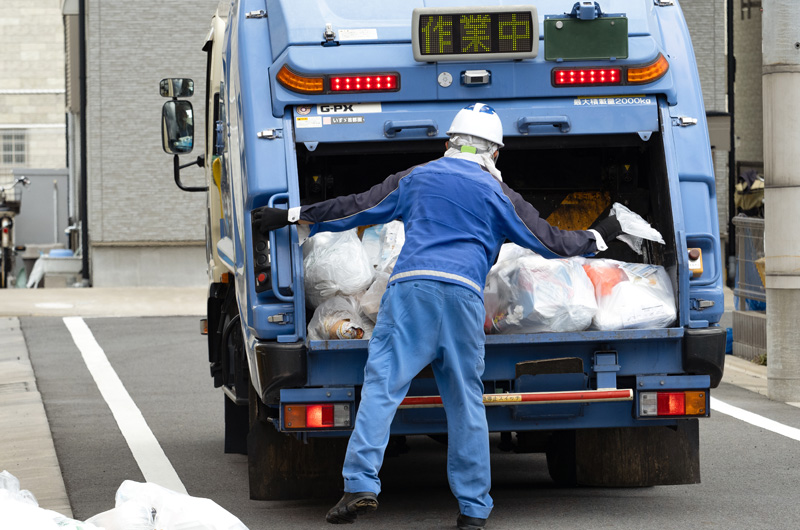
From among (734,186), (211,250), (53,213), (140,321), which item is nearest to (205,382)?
(211,250)

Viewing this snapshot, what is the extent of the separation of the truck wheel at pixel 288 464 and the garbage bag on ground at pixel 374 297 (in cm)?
69

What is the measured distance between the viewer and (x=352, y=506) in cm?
532

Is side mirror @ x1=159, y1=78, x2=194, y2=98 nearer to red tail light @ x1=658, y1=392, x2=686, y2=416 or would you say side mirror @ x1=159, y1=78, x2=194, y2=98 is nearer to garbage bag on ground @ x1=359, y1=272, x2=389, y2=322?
garbage bag on ground @ x1=359, y1=272, x2=389, y2=322

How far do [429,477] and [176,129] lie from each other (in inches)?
115

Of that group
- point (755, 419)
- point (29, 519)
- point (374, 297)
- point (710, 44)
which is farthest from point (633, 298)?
point (710, 44)

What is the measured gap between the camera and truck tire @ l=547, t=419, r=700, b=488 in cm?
646

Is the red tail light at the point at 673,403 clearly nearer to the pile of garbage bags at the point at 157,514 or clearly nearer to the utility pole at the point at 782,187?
the pile of garbage bags at the point at 157,514

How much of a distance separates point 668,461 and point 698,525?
60cm

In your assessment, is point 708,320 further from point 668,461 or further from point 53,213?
point 53,213

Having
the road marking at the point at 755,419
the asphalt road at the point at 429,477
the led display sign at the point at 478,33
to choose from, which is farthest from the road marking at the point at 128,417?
the road marking at the point at 755,419

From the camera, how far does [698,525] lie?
5922 millimetres

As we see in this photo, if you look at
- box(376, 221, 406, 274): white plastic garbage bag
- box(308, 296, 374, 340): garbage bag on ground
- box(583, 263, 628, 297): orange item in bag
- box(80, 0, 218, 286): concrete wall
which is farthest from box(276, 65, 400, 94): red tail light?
box(80, 0, 218, 286): concrete wall

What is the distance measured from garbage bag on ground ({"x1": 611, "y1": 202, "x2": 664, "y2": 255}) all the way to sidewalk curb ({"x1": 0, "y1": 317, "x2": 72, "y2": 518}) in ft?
9.70

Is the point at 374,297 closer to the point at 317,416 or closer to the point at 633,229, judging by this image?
the point at 317,416
